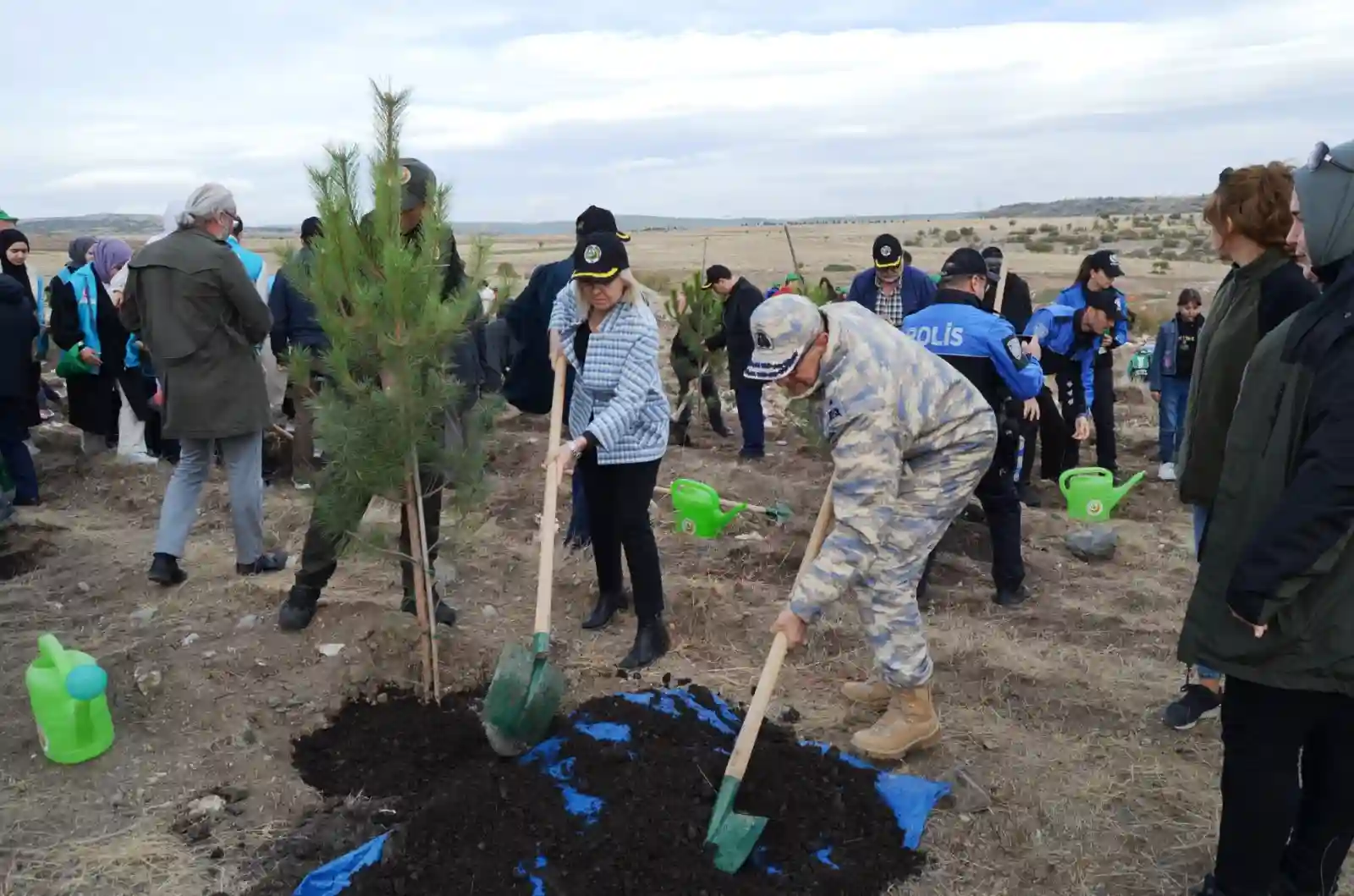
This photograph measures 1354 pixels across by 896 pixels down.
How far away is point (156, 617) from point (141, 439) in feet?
11.9

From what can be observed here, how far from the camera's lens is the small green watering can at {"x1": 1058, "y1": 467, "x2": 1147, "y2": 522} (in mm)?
6898

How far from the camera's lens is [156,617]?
16.3 feet

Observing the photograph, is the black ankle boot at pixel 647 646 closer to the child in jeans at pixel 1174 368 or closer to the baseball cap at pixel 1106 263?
the baseball cap at pixel 1106 263

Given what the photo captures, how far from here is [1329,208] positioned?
2281mm

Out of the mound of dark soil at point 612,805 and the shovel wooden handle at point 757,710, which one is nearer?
the mound of dark soil at point 612,805

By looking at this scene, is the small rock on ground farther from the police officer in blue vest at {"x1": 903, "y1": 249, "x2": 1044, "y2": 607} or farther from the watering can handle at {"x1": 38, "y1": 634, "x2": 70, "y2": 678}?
the watering can handle at {"x1": 38, "y1": 634, "x2": 70, "y2": 678}

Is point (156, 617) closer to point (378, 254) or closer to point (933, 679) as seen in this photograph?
point (378, 254)

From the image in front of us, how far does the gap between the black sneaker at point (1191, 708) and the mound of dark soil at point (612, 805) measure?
1371 mm

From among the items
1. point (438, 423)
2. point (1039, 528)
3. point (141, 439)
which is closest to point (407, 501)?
point (438, 423)

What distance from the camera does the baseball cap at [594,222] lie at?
473cm

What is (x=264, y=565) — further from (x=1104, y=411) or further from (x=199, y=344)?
(x=1104, y=411)

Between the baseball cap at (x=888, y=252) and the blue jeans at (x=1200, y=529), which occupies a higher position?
the baseball cap at (x=888, y=252)

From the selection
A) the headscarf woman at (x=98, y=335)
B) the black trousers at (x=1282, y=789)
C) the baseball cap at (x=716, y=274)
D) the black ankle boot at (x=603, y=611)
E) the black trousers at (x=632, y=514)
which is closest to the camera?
the black trousers at (x=1282, y=789)

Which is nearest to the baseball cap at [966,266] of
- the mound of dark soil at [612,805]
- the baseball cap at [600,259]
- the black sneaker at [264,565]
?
the baseball cap at [600,259]
